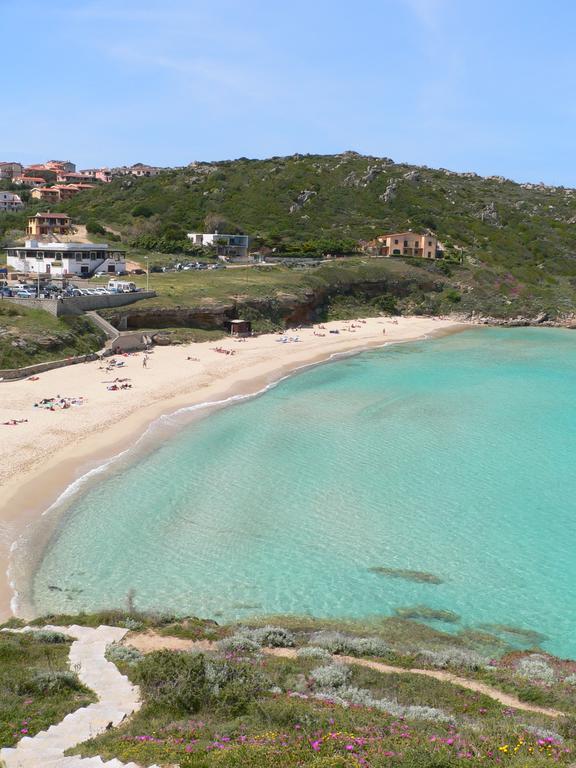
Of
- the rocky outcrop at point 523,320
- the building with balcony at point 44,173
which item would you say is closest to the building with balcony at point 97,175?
the building with balcony at point 44,173

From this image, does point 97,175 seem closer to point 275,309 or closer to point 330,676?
point 275,309

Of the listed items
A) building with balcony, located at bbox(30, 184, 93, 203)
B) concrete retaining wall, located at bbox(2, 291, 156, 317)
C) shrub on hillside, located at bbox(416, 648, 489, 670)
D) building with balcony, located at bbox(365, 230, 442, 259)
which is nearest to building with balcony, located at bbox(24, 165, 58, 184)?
building with balcony, located at bbox(30, 184, 93, 203)

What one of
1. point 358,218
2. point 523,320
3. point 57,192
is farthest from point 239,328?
point 57,192

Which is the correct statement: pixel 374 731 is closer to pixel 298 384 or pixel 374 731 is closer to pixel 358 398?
pixel 358 398

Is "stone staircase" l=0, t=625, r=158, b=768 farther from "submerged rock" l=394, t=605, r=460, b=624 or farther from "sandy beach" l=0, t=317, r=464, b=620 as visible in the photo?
"submerged rock" l=394, t=605, r=460, b=624

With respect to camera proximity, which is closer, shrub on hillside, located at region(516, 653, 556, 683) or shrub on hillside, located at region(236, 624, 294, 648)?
shrub on hillside, located at region(516, 653, 556, 683)

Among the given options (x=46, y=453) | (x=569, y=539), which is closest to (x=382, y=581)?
(x=569, y=539)

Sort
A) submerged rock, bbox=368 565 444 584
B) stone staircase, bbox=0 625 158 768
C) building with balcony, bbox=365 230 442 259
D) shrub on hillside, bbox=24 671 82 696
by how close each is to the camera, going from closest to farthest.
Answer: stone staircase, bbox=0 625 158 768 → shrub on hillside, bbox=24 671 82 696 → submerged rock, bbox=368 565 444 584 → building with balcony, bbox=365 230 442 259
